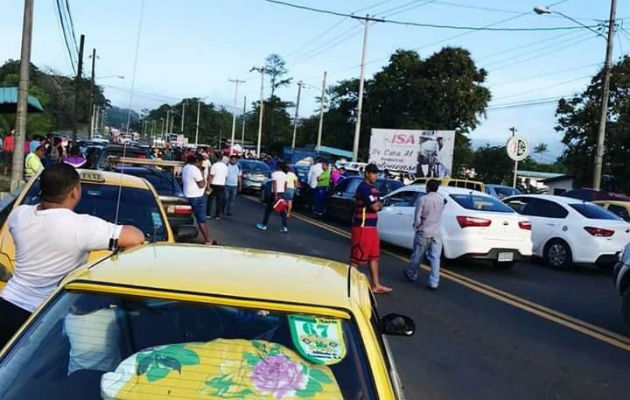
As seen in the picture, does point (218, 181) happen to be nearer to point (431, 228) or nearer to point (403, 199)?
point (403, 199)

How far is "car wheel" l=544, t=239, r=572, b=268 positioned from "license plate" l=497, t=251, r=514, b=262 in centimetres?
205

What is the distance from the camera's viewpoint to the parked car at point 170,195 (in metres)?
12.2

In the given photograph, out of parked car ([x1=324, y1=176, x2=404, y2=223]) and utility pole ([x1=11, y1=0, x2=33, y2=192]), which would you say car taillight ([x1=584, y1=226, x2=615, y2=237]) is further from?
utility pole ([x1=11, y1=0, x2=33, y2=192])

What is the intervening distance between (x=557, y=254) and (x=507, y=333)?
6906 mm

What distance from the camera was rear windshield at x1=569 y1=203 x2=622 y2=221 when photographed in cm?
1431

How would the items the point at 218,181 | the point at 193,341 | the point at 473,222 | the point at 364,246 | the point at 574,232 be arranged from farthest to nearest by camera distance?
the point at 218,181 → the point at 574,232 → the point at 473,222 → the point at 364,246 → the point at 193,341

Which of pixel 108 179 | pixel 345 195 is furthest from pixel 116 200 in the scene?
pixel 345 195

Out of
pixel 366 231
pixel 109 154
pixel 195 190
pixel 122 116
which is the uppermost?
pixel 122 116

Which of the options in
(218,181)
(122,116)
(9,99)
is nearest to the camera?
(122,116)

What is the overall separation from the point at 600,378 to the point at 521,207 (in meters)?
9.66

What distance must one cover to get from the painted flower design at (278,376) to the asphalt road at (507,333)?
136 inches

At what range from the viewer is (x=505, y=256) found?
1280 centimetres

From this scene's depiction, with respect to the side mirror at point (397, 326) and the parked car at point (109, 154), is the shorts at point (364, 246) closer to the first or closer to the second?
the side mirror at point (397, 326)

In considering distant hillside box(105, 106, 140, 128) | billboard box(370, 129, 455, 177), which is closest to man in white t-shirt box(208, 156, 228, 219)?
distant hillside box(105, 106, 140, 128)
